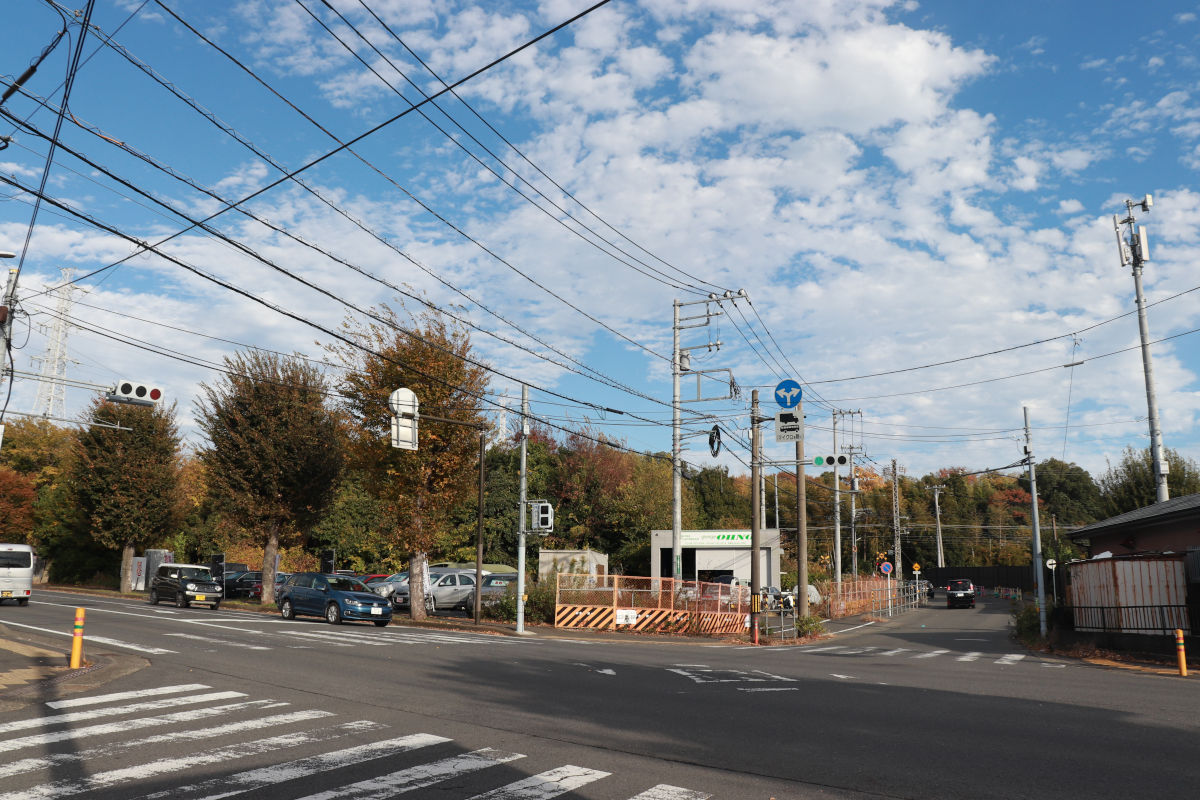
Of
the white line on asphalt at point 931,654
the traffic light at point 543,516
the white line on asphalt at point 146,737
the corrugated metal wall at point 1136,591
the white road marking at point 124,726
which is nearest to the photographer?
the white line on asphalt at point 146,737

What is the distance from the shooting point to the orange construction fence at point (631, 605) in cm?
2964

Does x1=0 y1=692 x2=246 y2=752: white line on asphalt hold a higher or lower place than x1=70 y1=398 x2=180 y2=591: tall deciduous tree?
lower

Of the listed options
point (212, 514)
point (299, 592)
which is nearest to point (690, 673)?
point (299, 592)

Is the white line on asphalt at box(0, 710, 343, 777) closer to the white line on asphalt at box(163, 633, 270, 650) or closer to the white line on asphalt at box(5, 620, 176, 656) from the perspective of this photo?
the white line on asphalt at box(5, 620, 176, 656)

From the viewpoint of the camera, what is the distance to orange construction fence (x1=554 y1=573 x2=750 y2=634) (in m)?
29.6

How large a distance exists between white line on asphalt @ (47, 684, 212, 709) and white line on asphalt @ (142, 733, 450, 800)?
4.66m

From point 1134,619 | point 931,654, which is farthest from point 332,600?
point 1134,619

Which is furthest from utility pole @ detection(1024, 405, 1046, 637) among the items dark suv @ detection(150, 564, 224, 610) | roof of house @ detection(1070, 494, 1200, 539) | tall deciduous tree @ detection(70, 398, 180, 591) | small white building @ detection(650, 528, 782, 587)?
tall deciduous tree @ detection(70, 398, 180, 591)

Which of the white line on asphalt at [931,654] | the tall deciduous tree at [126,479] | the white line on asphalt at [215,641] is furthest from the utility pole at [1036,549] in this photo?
the tall deciduous tree at [126,479]

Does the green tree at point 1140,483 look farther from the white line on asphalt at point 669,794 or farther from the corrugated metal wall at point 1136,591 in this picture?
the white line on asphalt at point 669,794

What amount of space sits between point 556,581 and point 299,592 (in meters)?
8.84

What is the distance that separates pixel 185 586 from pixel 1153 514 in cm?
3419

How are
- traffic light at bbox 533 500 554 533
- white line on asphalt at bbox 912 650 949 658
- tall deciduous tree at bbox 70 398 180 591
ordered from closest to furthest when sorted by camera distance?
white line on asphalt at bbox 912 650 949 658, traffic light at bbox 533 500 554 533, tall deciduous tree at bbox 70 398 180 591

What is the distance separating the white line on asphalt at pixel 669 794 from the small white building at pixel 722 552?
35.5 metres
